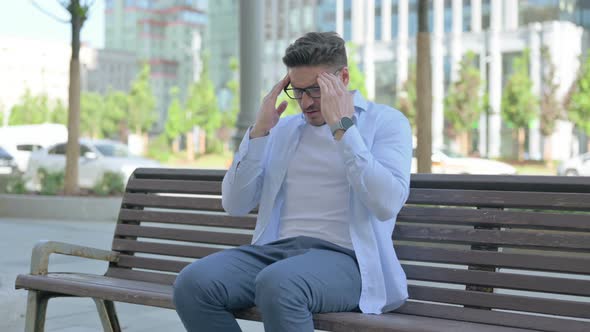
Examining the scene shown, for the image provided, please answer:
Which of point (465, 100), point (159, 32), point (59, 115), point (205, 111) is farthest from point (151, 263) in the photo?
point (159, 32)

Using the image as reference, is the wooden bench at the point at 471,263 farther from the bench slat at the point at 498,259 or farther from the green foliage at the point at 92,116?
the green foliage at the point at 92,116

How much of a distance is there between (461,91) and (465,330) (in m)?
47.8

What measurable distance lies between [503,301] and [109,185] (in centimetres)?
1197

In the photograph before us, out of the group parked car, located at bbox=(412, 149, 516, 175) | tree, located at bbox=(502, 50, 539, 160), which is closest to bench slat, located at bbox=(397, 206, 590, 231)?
parked car, located at bbox=(412, 149, 516, 175)

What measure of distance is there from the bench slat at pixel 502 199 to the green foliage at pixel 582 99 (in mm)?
41140

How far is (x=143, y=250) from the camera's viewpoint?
4250mm

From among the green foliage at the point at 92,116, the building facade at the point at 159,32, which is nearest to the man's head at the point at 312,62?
the green foliage at the point at 92,116

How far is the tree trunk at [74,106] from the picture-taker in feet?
43.8

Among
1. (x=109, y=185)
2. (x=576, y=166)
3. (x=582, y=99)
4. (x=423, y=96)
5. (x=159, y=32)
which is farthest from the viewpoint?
(x=159, y=32)

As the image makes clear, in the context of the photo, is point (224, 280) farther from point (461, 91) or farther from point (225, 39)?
point (225, 39)

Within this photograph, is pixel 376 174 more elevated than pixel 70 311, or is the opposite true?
pixel 376 174

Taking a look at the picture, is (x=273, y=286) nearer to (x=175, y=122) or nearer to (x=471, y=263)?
(x=471, y=263)

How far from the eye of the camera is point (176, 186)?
4273 mm

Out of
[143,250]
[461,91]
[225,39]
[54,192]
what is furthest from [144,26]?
[143,250]
